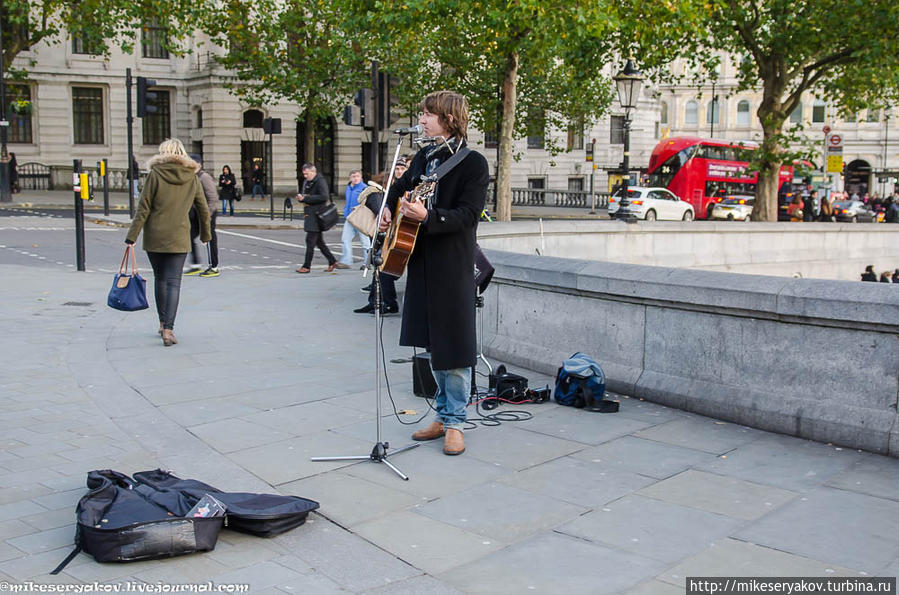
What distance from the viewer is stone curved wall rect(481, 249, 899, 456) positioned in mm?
5824

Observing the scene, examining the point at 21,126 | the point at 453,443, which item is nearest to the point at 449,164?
the point at 453,443

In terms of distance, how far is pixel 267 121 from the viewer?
29609mm

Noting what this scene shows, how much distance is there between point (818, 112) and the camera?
75.3 meters

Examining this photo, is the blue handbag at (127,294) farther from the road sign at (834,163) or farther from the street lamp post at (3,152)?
the street lamp post at (3,152)

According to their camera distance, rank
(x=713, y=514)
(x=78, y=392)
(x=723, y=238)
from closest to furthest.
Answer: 1. (x=713, y=514)
2. (x=78, y=392)
3. (x=723, y=238)

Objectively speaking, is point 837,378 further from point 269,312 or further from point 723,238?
point 723,238

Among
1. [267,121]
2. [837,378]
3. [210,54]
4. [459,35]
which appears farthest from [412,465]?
[210,54]

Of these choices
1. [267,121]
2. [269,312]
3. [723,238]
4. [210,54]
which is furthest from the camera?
[210,54]

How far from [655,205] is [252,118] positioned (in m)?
20.1

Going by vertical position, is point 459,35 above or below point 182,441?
above

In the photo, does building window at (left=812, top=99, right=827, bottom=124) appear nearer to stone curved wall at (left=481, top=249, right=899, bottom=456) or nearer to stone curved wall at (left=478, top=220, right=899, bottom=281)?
stone curved wall at (left=478, top=220, right=899, bottom=281)

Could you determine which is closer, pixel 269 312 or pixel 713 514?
pixel 713 514

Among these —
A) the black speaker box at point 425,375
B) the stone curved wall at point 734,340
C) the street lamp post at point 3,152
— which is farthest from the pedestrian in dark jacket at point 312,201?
the street lamp post at point 3,152

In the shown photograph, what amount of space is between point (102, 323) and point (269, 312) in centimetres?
194
